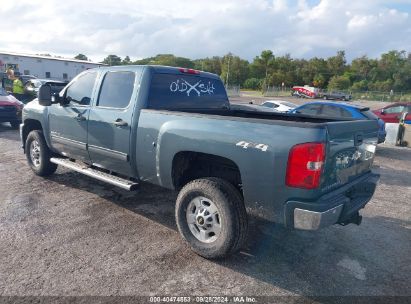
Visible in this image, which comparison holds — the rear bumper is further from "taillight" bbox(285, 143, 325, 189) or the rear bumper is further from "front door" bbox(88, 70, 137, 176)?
"front door" bbox(88, 70, 137, 176)

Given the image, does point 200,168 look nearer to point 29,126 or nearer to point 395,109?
point 29,126

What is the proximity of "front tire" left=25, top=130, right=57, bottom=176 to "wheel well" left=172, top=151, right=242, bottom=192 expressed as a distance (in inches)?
122

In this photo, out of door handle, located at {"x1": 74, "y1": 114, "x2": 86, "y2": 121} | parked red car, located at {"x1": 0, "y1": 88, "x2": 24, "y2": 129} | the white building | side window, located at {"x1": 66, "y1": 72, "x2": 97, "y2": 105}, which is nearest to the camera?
door handle, located at {"x1": 74, "y1": 114, "x2": 86, "y2": 121}

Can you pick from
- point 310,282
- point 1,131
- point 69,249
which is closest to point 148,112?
point 69,249

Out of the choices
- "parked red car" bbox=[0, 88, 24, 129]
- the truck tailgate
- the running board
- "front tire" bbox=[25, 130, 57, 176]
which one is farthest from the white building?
the truck tailgate

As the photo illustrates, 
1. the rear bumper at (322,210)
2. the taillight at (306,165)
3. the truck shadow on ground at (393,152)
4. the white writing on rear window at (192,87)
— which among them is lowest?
the truck shadow on ground at (393,152)

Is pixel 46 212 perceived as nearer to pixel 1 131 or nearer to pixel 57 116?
pixel 57 116

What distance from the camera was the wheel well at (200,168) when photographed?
3756 millimetres

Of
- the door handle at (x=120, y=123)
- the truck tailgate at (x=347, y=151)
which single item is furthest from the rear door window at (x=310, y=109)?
the door handle at (x=120, y=123)

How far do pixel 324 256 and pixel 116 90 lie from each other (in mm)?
3285

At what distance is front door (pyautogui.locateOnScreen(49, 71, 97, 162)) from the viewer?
4.98m

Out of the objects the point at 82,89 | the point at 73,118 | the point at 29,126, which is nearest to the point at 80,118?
the point at 73,118

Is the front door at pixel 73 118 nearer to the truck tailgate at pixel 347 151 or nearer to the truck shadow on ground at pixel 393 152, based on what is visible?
the truck tailgate at pixel 347 151

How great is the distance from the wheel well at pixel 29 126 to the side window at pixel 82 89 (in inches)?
53.3
